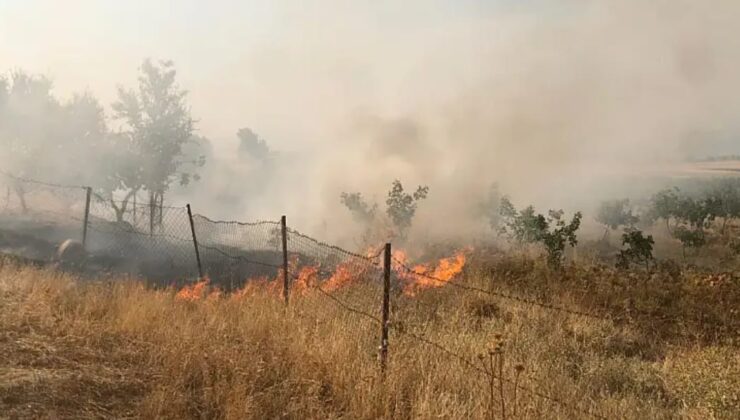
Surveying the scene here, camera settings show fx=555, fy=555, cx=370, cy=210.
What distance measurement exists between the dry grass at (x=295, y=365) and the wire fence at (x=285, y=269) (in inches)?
3.1

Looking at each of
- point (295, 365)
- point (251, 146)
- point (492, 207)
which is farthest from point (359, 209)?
point (251, 146)

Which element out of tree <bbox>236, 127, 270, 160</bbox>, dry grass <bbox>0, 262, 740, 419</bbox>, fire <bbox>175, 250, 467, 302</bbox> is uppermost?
tree <bbox>236, 127, 270, 160</bbox>

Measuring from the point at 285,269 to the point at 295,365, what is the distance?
2943 millimetres

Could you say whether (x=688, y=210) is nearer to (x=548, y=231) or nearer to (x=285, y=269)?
(x=548, y=231)

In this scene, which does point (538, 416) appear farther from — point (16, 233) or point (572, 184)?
point (572, 184)

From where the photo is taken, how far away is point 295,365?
17.8 ft

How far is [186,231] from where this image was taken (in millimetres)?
34438

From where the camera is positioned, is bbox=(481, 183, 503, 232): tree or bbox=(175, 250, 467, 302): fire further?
bbox=(481, 183, 503, 232): tree

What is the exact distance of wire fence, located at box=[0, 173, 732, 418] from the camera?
20.1 feet

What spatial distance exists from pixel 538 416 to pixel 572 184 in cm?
5268

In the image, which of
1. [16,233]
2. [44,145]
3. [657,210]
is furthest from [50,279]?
[657,210]

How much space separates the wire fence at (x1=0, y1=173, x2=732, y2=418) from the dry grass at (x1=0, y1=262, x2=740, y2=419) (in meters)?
0.08

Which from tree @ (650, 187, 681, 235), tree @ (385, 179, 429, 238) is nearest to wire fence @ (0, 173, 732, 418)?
tree @ (385, 179, 429, 238)

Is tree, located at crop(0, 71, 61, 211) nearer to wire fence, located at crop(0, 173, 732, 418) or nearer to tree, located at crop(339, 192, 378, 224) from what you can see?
wire fence, located at crop(0, 173, 732, 418)
